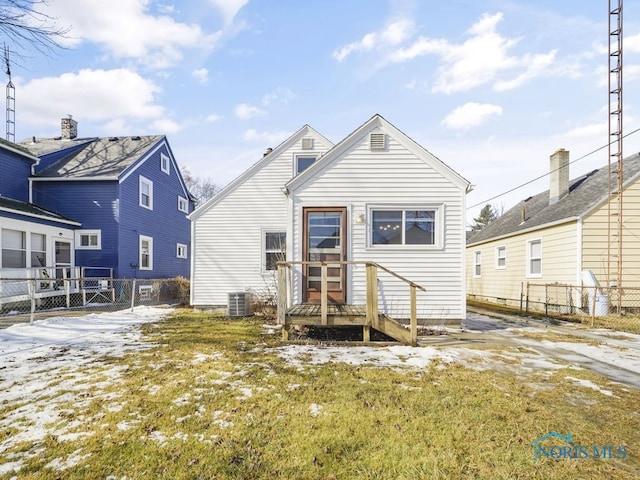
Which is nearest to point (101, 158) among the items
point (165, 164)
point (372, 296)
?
point (165, 164)

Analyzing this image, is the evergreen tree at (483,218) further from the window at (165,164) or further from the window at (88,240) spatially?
the window at (88,240)

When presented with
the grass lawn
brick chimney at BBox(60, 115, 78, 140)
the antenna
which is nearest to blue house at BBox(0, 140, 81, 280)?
brick chimney at BBox(60, 115, 78, 140)

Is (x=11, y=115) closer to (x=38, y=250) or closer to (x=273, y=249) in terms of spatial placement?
(x=38, y=250)

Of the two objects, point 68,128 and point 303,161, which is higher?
point 68,128

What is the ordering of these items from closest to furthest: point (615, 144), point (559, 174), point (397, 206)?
point (397, 206) < point (615, 144) < point (559, 174)

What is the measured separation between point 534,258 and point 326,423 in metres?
13.3

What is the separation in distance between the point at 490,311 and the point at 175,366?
11585mm

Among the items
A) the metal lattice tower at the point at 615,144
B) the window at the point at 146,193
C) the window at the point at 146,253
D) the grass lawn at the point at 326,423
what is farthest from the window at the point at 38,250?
the metal lattice tower at the point at 615,144

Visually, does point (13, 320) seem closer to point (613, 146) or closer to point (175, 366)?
point (175, 366)

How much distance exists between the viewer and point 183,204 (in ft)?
68.1

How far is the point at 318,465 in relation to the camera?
2.55 meters

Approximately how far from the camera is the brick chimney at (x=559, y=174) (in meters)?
13.4

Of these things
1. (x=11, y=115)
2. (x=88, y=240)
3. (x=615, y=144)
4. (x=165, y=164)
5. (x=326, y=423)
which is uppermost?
(x=11, y=115)

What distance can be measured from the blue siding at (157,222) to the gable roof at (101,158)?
536 millimetres
